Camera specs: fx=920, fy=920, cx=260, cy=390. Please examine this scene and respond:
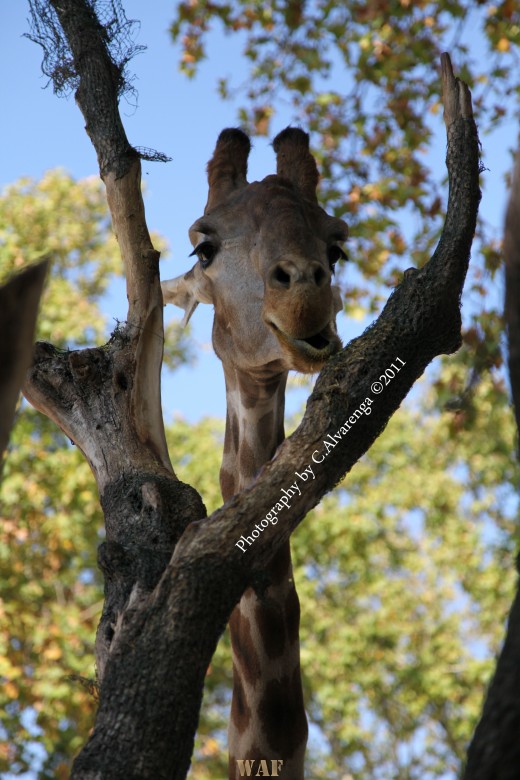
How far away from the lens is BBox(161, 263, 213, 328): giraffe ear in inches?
156

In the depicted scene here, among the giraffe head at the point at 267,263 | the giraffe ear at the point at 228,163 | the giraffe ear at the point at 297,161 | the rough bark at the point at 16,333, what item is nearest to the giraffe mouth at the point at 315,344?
the giraffe head at the point at 267,263

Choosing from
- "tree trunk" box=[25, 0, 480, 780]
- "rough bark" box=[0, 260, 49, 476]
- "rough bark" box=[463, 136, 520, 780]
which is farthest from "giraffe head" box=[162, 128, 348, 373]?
"rough bark" box=[0, 260, 49, 476]

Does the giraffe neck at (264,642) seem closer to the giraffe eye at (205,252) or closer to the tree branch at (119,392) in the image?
the giraffe eye at (205,252)

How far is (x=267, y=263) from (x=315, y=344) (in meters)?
0.39

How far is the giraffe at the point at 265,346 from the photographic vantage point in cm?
324

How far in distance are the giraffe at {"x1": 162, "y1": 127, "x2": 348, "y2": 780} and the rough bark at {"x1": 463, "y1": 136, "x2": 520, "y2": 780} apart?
1.52 m

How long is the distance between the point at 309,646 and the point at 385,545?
7.37 feet

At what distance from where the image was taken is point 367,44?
774cm

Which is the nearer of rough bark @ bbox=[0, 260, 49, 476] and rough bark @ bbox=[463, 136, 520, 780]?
rough bark @ bbox=[0, 260, 49, 476]

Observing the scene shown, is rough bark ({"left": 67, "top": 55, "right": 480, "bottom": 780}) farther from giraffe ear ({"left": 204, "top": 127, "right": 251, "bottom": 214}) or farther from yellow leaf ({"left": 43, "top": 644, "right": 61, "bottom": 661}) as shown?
yellow leaf ({"left": 43, "top": 644, "right": 61, "bottom": 661})

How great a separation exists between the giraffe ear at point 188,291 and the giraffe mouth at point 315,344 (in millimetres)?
737

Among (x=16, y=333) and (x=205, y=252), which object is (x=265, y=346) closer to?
(x=205, y=252)

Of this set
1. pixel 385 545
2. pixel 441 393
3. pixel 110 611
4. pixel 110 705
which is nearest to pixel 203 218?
pixel 110 611

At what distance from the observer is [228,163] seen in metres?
4.23
